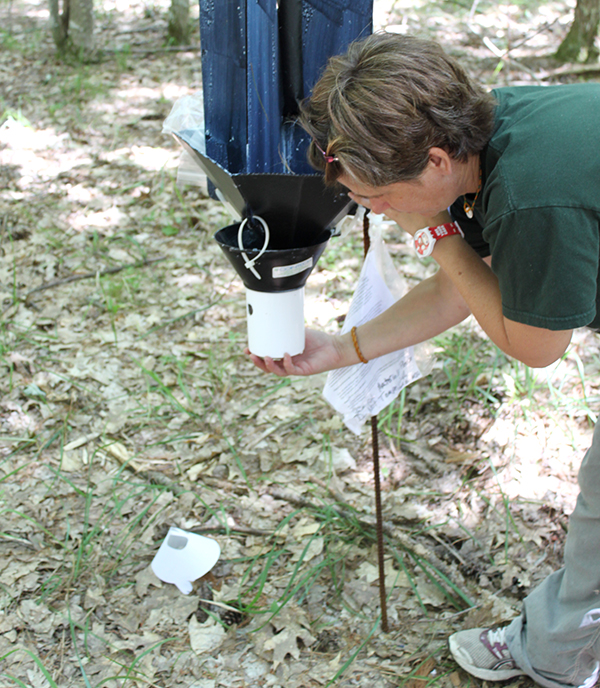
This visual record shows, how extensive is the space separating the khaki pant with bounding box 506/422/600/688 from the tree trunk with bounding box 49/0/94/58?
6239 mm

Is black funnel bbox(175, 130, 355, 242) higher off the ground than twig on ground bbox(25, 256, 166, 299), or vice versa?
black funnel bbox(175, 130, 355, 242)

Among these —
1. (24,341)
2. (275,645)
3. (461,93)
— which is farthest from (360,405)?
(24,341)

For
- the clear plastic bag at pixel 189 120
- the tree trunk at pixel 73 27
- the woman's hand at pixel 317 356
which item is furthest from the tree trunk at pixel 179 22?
the woman's hand at pixel 317 356

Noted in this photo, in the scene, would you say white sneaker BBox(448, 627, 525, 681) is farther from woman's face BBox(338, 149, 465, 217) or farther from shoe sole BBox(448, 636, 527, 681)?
woman's face BBox(338, 149, 465, 217)

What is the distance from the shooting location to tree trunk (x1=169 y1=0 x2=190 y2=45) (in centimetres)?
657

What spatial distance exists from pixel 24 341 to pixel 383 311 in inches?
86.5

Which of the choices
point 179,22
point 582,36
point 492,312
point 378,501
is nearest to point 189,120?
point 492,312

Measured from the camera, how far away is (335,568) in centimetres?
226

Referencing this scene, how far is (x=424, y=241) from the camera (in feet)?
4.87

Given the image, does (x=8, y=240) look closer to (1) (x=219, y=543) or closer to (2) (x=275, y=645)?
(1) (x=219, y=543)

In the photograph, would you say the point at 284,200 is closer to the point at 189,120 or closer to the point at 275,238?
the point at 275,238

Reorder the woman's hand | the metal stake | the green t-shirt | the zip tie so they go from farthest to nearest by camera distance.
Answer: the woman's hand
the metal stake
the zip tie
the green t-shirt

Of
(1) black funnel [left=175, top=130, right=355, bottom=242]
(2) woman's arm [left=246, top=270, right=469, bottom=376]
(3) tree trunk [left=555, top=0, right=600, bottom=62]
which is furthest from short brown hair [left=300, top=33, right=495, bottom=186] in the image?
(3) tree trunk [left=555, top=0, right=600, bottom=62]

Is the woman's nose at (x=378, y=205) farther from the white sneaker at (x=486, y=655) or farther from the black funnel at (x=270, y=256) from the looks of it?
the white sneaker at (x=486, y=655)
